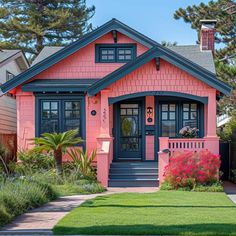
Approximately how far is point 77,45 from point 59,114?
3.02m

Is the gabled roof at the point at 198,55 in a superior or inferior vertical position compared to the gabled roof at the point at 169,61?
superior

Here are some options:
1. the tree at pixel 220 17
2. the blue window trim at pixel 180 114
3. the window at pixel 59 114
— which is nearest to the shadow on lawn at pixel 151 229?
the blue window trim at pixel 180 114

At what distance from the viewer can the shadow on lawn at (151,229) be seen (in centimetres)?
927

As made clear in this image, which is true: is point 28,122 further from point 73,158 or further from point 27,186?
point 27,186

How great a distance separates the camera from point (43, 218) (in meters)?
11.1

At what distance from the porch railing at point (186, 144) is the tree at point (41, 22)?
2448 cm

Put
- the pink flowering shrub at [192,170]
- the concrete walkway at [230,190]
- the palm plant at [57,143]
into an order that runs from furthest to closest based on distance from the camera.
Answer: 1. the palm plant at [57,143]
2. the pink flowering shrub at [192,170]
3. the concrete walkway at [230,190]

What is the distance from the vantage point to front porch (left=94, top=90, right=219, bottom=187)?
19562mm

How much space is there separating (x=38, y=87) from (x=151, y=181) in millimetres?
6058

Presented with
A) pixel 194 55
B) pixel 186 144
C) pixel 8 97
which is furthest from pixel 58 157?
pixel 8 97

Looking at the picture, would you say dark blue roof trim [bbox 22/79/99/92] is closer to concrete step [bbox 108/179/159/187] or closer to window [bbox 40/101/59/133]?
window [bbox 40/101/59/133]

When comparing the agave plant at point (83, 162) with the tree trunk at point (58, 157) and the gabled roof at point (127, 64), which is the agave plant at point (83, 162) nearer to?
the tree trunk at point (58, 157)

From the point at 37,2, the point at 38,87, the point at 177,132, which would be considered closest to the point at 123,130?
the point at 177,132

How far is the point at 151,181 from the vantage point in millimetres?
18938
